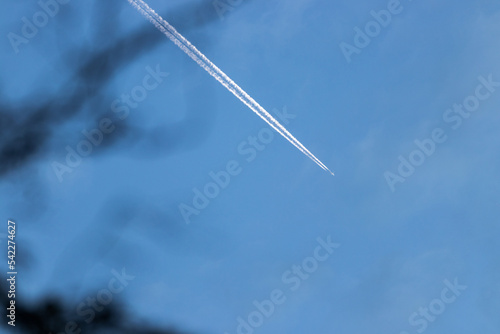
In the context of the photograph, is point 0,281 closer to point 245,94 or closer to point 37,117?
point 37,117

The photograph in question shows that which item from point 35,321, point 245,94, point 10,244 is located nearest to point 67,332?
point 35,321

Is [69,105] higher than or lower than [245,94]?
lower

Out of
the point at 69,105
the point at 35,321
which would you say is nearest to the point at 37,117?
the point at 69,105

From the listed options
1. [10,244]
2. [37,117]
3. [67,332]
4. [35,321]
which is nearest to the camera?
[37,117]

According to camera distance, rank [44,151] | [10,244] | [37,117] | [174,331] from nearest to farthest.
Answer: [37,117] → [44,151] → [10,244] → [174,331]

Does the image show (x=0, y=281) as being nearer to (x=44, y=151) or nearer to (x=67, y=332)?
(x=67, y=332)

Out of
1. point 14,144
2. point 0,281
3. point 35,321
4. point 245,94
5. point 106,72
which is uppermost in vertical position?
point 245,94

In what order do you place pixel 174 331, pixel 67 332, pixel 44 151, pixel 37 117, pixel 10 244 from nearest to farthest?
pixel 37 117 < pixel 44 151 < pixel 67 332 < pixel 10 244 < pixel 174 331

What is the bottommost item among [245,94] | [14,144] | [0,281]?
[0,281]

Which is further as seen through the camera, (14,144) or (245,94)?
(245,94)
